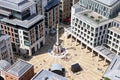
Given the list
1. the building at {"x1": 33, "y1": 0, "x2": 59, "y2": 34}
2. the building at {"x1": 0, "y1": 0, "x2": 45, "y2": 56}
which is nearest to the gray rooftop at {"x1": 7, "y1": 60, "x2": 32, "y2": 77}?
the building at {"x1": 0, "y1": 0, "x2": 45, "y2": 56}

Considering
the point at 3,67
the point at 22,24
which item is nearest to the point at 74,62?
Result: the point at 22,24

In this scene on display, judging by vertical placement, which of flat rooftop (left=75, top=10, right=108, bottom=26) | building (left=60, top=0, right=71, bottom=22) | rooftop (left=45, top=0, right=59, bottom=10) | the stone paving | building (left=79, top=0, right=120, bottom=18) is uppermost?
building (left=79, top=0, right=120, bottom=18)

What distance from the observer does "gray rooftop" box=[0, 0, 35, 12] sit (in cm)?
15538

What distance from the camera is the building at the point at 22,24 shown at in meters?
157

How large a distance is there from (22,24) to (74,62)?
39870 mm

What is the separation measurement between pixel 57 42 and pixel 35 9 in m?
26.0

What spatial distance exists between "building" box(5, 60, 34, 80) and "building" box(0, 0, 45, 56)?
94.7 feet

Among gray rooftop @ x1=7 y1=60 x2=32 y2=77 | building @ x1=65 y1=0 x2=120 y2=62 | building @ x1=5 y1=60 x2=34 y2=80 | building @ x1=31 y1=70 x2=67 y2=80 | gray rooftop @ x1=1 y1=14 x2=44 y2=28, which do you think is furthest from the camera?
building @ x1=65 y1=0 x2=120 y2=62

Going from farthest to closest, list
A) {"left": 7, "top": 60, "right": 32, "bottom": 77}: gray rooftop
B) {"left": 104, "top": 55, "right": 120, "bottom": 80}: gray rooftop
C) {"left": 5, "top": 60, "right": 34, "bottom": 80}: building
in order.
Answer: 1. {"left": 7, "top": 60, "right": 32, "bottom": 77}: gray rooftop
2. {"left": 5, "top": 60, "right": 34, "bottom": 80}: building
3. {"left": 104, "top": 55, "right": 120, "bottom": 80}: gray rooftop

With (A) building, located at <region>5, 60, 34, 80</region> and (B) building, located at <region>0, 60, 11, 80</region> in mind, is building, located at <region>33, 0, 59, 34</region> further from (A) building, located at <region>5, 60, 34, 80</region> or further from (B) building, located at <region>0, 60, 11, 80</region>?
(A) building, located at <region>5, 60, 34, 80</region>

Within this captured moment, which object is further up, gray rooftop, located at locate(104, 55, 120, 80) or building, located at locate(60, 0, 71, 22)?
building, located at locate(60, 0, 71, 22)

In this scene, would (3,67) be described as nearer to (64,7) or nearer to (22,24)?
(22,24)

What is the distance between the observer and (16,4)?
513ft

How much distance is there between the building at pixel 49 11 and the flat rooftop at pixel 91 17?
69.5 feet
